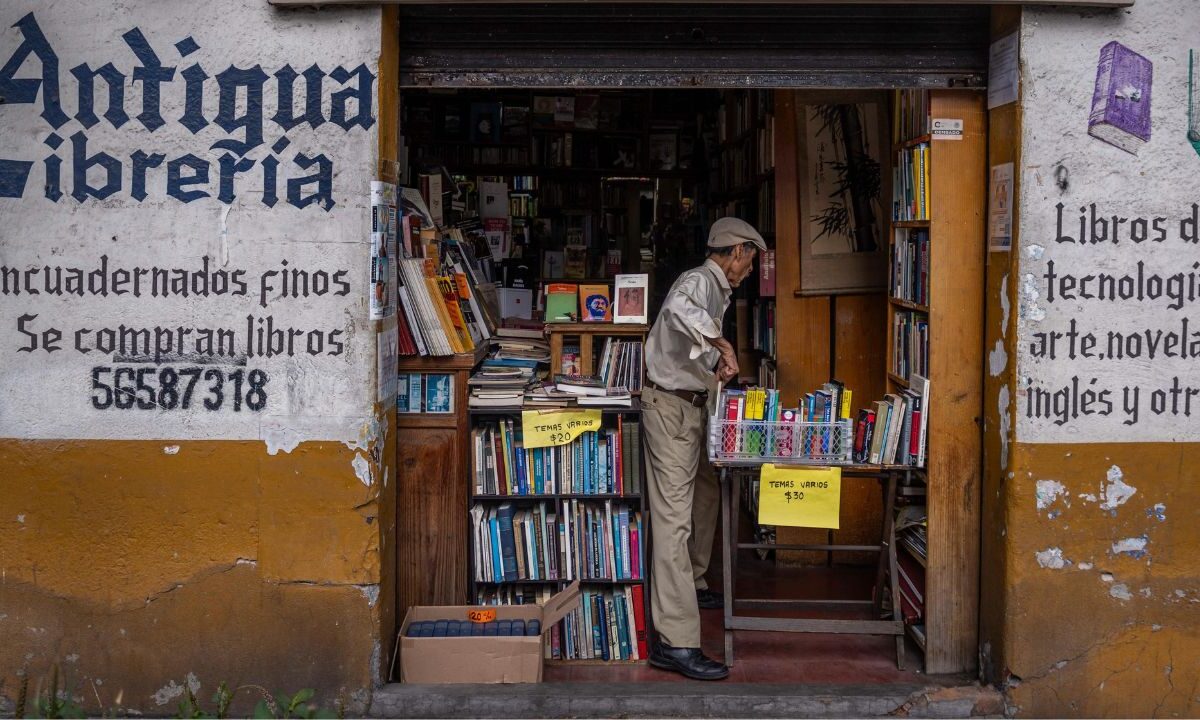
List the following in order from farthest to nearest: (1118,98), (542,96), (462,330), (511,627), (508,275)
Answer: (542,96)
(508,275)
(462,330)
(511,627)
(1118,98)

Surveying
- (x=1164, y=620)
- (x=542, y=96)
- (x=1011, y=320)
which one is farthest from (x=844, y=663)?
(x=542, y=96)

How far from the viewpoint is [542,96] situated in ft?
33.4

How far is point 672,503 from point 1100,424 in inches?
71.2

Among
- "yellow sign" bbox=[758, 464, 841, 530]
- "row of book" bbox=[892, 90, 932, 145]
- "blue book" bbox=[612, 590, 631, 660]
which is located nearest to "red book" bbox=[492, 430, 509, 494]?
"blue book" bbox=[612, 590, 631, 660]

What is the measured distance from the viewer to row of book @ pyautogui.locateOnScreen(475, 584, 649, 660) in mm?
5027

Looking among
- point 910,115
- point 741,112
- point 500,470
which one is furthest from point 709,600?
point 741,112

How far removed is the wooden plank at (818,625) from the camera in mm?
4934

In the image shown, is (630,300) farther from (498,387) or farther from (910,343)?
(910,343)

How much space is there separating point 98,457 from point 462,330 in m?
1.63

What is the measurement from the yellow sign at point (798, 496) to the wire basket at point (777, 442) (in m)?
0.07

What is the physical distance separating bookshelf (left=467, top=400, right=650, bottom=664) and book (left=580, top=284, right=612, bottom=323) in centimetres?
56

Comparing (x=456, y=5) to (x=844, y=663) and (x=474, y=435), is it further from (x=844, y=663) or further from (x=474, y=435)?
(x=844, y=663)

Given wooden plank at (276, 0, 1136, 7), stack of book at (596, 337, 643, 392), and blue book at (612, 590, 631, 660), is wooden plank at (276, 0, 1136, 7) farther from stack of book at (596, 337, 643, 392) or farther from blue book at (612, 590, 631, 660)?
blue book at (612, 590, 631, 660)

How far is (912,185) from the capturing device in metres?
5.03
